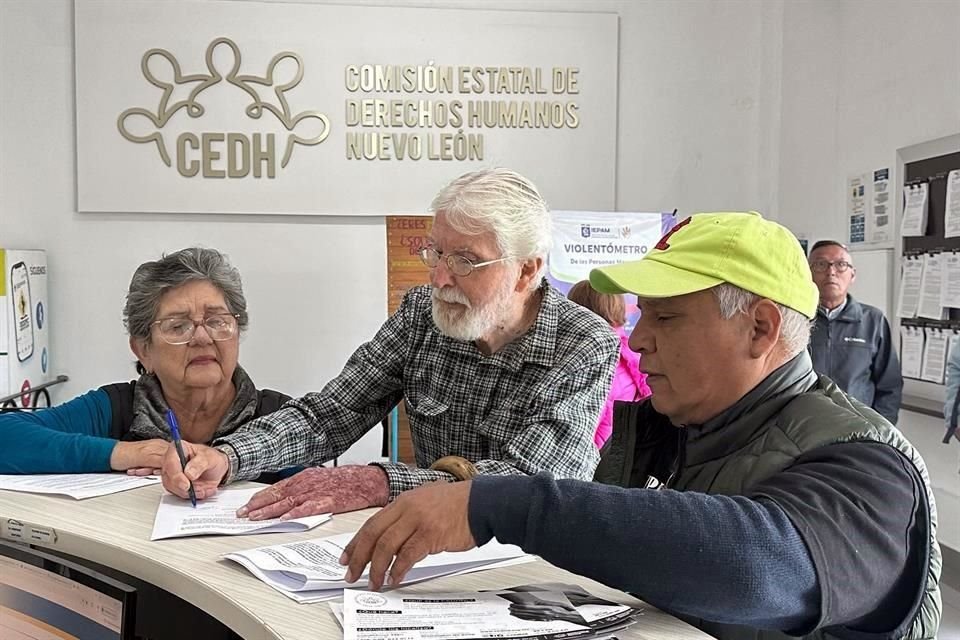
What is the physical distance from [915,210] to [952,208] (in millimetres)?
281

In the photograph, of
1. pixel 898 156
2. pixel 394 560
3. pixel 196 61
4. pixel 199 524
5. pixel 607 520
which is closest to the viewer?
pixel 607 520

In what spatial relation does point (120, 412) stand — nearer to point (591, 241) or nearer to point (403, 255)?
Answer: point (403, 255)

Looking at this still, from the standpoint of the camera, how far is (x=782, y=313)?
1156 mm

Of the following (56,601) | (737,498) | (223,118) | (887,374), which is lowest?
(887,374)

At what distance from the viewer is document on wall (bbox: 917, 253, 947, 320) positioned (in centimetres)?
424

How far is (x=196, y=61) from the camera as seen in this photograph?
5242mm

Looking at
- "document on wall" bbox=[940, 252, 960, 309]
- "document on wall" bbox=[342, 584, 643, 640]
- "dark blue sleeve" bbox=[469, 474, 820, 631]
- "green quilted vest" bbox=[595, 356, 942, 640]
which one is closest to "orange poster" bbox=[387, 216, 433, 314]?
"document on wall" bbox=[940, 252, 960, 309]

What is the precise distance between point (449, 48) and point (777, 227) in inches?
178

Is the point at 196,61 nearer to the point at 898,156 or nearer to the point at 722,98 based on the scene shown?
the point at 722,98

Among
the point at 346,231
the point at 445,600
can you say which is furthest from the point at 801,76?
the point at 445,600

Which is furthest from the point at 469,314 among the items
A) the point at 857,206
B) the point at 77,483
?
the point at 857,206

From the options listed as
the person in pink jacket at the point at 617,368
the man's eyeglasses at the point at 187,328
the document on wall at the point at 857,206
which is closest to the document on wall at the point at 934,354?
the document on wall at the point at 857,206

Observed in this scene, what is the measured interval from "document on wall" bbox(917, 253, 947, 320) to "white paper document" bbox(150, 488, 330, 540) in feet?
12.0

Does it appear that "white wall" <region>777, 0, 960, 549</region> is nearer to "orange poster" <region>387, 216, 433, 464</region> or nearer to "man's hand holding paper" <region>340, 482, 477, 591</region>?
"orange poster" <region>387, 216, 433, 464</region>
